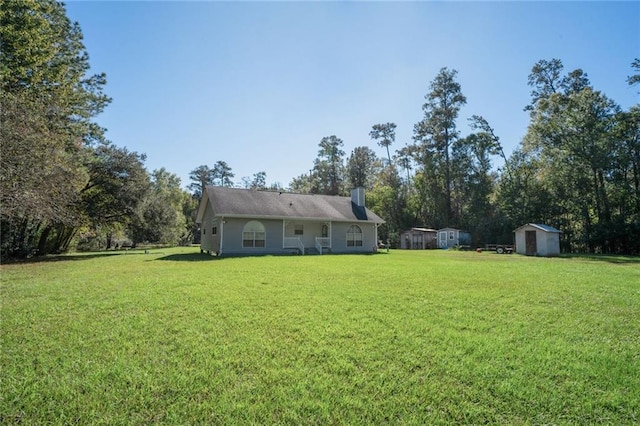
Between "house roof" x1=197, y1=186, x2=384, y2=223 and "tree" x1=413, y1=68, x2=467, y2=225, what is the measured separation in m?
19.7

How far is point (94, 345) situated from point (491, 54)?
48.6ft

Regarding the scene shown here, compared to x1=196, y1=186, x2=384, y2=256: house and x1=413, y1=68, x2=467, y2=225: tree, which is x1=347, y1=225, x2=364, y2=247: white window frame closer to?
x1=196, y1=186, x2=384, y2=256: house

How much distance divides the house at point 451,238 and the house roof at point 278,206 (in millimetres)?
13427

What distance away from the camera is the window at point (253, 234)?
19.1 metres

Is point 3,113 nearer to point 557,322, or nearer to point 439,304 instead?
point 439,304

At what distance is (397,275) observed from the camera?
9328 millimetres

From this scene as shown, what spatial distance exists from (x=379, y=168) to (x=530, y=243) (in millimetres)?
28508

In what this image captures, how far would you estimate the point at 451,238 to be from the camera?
3353 cm

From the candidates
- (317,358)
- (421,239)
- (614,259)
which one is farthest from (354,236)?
(317,358)

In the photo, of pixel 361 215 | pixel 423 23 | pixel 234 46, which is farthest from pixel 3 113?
pixel 361 215

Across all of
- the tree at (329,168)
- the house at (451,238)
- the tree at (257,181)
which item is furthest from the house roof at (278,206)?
the tree at (257,181)

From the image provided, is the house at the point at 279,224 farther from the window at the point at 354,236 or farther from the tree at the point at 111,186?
the tree at the point at 111,186

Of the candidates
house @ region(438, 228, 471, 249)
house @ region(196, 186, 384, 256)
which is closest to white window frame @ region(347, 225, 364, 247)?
house @ region(196, 186, 384, 256)

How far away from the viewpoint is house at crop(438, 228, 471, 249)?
33344 millimetres
